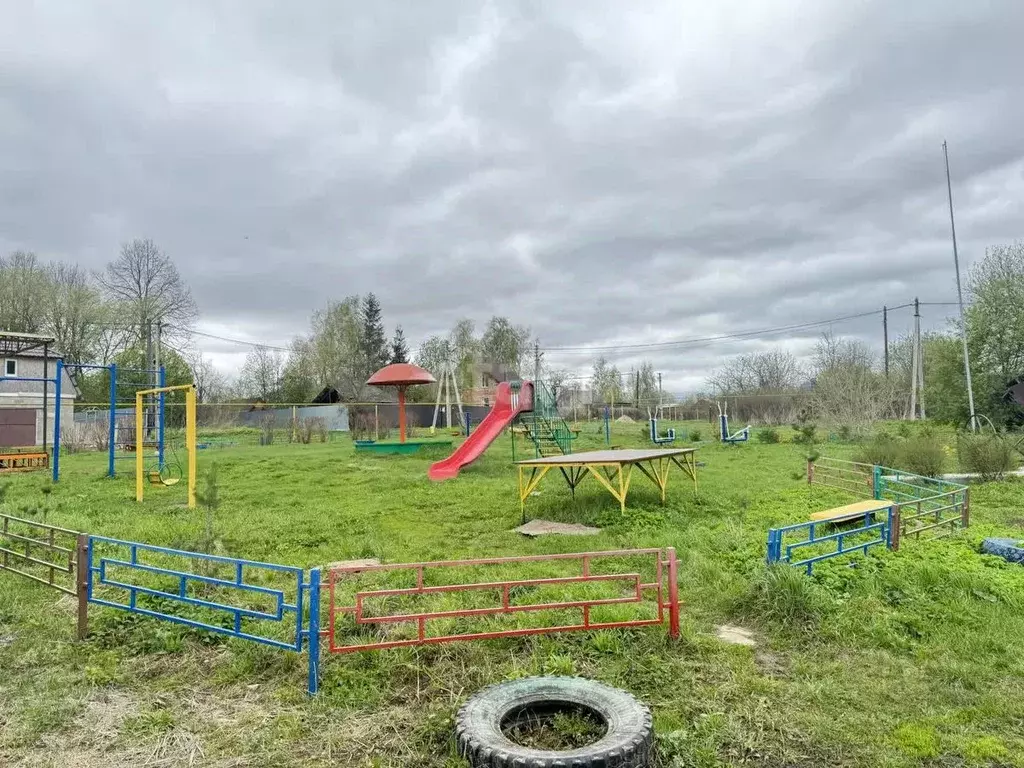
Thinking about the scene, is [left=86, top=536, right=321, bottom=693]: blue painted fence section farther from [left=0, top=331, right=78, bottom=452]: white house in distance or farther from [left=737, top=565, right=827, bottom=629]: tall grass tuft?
[left=0, top=331, right=78, bottom=452]: white house in distance

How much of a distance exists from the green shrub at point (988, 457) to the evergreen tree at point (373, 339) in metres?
39.5

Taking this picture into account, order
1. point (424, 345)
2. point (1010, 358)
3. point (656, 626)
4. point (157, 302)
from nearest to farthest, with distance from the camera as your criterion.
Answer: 1. point (656, 626)
2. point (1010, 358)
3. point (157, 302)
4. point (424, 345)

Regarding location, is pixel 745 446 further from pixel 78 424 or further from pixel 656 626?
pixel 78 424

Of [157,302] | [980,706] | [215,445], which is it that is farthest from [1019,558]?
[157,302]

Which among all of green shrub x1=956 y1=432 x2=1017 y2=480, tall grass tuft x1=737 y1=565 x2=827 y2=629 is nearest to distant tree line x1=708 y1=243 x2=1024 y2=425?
green shrub x1=956 y1=432 x2=1017 y2=480

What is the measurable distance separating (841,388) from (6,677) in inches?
1141

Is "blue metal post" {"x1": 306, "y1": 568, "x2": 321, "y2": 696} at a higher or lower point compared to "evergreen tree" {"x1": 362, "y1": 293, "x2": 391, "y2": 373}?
lower

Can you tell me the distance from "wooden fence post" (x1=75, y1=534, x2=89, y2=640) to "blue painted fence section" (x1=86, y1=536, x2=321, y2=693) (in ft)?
0.11

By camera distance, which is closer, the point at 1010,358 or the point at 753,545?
the point at 753,545

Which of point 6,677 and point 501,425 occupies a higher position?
point 501,425

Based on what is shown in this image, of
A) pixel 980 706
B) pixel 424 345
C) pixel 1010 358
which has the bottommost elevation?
pixel 980 706

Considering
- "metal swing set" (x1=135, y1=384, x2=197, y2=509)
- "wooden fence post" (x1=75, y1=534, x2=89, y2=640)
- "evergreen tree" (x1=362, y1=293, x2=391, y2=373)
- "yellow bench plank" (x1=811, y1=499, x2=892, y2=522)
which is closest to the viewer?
"wooden fence post" (x1=75, y1=534, x2=89, y2=640)

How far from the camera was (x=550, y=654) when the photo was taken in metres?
4.29

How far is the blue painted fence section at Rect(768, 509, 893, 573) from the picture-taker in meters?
5.55
